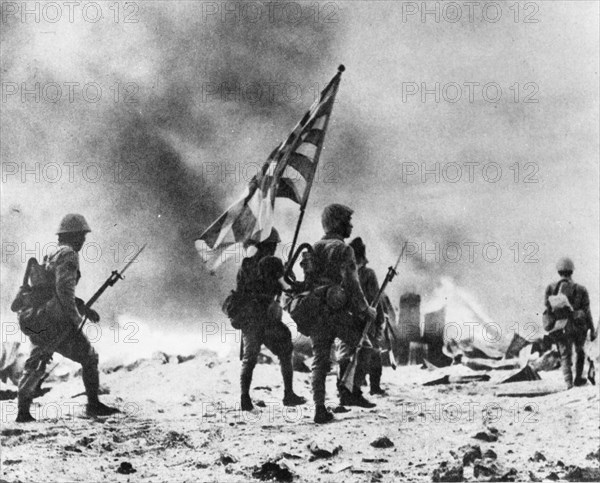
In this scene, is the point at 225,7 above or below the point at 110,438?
above

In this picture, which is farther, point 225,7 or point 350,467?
point 225,7

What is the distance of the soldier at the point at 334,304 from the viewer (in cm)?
701

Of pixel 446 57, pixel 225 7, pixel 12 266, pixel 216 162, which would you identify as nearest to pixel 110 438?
pixel 12 266

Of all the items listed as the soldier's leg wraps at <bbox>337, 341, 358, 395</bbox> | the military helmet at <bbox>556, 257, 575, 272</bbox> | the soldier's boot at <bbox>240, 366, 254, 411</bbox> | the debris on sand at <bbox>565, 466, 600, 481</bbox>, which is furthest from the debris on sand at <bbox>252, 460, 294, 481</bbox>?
the military helmet at <bbox>556, 257, 575, 272</bbox>

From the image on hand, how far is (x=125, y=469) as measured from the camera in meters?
6.42

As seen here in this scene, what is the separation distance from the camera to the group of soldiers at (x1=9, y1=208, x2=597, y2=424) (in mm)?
7008

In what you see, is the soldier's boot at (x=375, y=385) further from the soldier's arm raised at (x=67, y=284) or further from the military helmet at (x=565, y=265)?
the soldier's arm raised at (x=67, y=284)

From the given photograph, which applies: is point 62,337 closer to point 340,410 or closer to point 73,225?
point 73,225

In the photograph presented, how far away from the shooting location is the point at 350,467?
6.43m

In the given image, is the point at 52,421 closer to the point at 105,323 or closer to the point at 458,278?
the point at 105,323

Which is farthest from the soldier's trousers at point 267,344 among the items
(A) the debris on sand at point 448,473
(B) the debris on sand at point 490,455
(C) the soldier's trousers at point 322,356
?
(B) the debris on sand at point 490,455

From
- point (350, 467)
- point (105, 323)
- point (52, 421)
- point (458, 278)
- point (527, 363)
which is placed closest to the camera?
point (350, 467)

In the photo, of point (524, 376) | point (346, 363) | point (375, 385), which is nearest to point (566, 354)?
point (524, 376)

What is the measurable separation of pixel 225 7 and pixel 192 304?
9.67 ft
